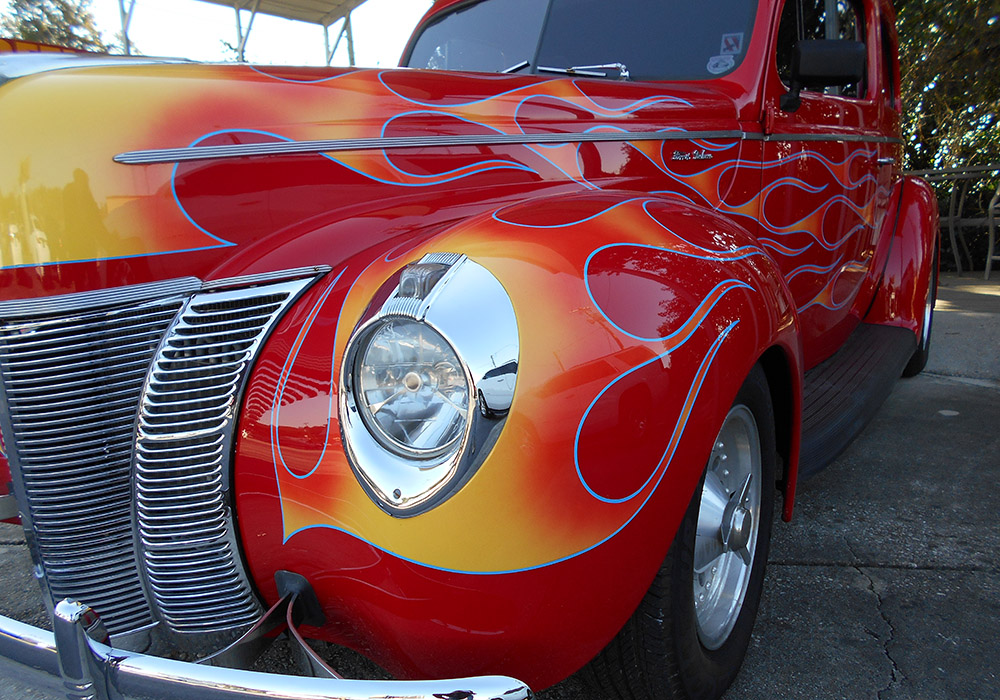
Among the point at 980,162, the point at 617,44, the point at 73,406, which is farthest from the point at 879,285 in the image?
the point at 980,162

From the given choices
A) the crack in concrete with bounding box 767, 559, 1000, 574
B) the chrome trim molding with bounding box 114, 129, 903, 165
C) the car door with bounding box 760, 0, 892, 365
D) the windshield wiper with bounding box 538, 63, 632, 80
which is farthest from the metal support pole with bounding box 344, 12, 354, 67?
the crack in concrete with bounding box 767, 559, 1000, 574

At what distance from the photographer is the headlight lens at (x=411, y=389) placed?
3.43ft

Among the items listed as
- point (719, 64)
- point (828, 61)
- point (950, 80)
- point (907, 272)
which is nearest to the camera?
point (828, 61)

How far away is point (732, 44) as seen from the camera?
7.65ft

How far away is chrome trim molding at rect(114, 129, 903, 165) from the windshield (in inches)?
11.9

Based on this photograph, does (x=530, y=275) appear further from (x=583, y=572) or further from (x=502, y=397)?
(x=583, y=572)

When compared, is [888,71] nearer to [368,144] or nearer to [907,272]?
[907,272]

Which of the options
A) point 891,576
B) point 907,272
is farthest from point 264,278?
point 907,272

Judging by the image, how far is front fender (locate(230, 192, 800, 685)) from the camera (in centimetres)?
101

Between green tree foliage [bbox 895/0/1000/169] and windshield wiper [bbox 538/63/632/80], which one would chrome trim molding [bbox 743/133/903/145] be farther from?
green tree foliage [bbox 895/0/1000/169]

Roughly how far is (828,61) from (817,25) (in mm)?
727

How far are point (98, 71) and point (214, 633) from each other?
1.08 metres

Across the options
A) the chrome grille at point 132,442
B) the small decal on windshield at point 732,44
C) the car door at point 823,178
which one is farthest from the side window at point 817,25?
the chrome grille at point 132,442

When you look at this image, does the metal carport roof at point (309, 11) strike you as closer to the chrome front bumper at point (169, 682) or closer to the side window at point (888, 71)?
the side window at point (888, 71)
